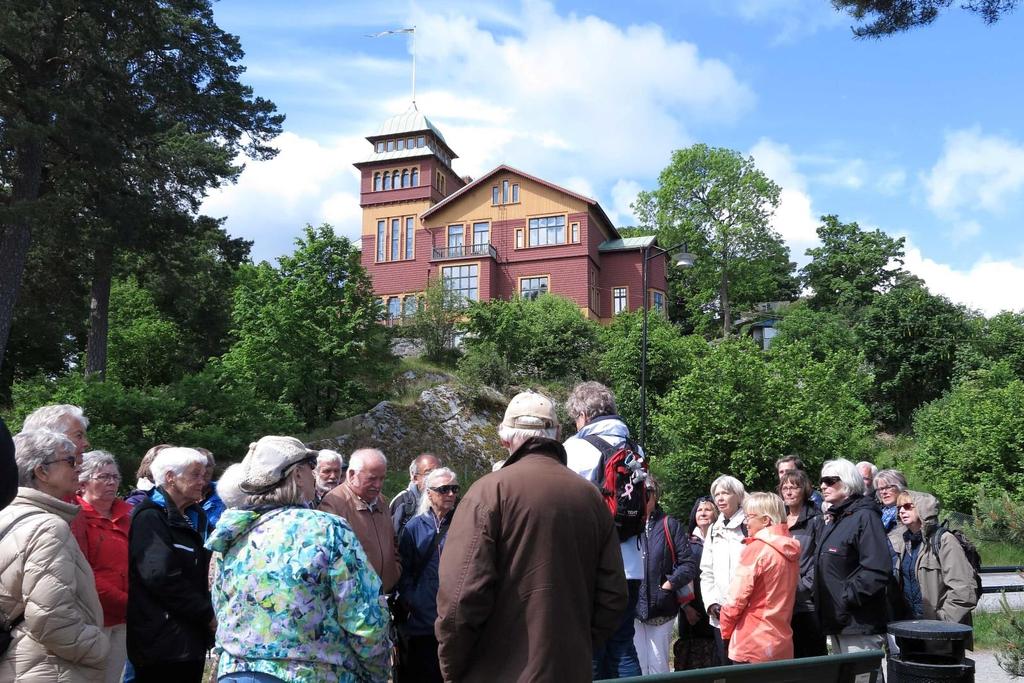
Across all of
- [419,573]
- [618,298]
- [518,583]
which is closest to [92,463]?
[419,573]

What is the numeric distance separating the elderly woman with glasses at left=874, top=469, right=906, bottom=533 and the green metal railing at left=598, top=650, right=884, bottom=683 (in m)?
2.33

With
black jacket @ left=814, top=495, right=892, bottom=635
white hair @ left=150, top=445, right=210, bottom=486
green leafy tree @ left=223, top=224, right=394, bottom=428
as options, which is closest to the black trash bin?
black jacket @ left=814, top=495, right=892, bottom=635

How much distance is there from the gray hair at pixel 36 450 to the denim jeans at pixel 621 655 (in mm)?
3211

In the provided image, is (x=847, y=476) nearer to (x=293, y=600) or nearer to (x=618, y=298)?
(x=293, y=600)

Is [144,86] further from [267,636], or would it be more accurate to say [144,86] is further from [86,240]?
[267,636]

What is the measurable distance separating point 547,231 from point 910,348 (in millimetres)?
21764

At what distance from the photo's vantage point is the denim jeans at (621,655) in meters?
4.91

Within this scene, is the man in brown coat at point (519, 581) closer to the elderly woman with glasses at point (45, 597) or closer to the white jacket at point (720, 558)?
the elderly woman with glasses at point (45, 597)

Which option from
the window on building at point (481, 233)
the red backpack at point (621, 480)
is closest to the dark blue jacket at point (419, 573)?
the red backpack at point (621, 480)

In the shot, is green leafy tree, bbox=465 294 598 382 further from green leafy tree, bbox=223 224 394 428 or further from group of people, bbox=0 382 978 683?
group of people, bbox=0 382 978 683

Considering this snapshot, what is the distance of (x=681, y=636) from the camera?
22.3ft

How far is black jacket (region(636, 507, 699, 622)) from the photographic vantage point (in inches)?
246

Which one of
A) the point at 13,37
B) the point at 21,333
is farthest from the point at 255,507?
the point at 21,333

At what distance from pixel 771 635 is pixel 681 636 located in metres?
1.80
